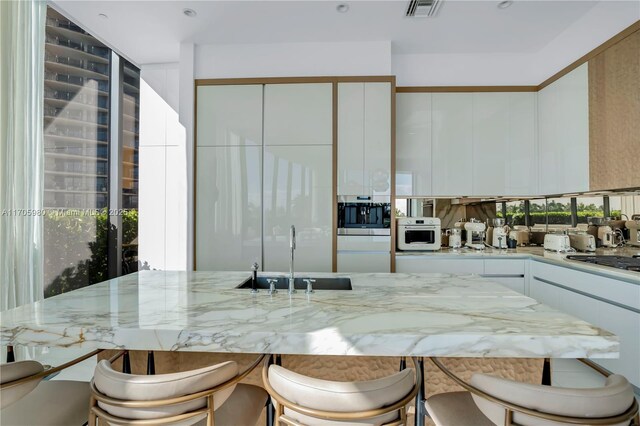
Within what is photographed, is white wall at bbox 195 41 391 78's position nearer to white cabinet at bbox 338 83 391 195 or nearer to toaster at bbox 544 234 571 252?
white cabinet at bbox 338 83 391 195

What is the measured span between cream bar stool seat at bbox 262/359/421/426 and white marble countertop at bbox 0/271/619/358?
130 mm

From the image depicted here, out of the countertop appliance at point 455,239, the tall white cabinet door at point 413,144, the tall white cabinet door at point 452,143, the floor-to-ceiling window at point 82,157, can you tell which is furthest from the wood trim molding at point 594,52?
the floor-to-ceiling window at point 82,157

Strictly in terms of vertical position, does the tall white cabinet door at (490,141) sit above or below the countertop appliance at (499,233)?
above

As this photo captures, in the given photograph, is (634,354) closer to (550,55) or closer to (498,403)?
(498,403)

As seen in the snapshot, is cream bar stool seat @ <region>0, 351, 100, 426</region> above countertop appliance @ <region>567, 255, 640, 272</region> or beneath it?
beneath

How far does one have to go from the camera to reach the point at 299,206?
3.30m

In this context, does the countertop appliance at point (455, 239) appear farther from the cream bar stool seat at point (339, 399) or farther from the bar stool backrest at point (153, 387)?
the bar stool backrest at point (153, 387)

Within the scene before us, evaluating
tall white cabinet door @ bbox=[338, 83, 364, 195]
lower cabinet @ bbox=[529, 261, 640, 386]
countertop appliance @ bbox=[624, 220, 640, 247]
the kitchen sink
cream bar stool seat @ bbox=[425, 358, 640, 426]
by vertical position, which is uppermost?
tall white cabinet door @ bbox=[338, 83, 364, 195]

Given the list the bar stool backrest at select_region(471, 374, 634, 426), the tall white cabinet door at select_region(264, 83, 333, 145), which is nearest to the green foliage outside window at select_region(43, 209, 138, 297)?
the tall white cabinet door at select_region(264, 83, 333, 145)

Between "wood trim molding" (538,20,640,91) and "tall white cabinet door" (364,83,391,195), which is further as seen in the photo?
"tall white cabinet door" (364,83,391,195)

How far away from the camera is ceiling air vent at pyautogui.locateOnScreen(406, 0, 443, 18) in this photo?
Result: 2740mm

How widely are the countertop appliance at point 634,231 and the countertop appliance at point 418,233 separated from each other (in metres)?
1.60

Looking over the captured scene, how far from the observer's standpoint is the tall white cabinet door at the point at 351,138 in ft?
10.8

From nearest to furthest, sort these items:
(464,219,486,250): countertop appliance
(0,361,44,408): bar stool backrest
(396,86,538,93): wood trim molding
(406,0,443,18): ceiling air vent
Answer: (0,361,44,408): bar stool backrest → (406,0,443,18): ceiling air vent → (396,86,538,93): wood trim molding → (464,219,486,250): countertop appliance
